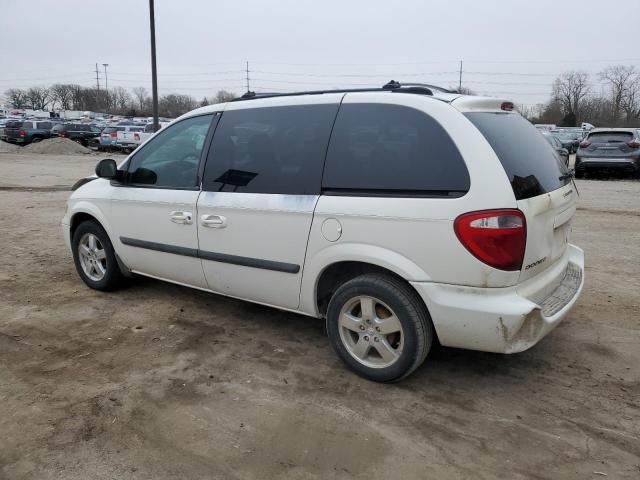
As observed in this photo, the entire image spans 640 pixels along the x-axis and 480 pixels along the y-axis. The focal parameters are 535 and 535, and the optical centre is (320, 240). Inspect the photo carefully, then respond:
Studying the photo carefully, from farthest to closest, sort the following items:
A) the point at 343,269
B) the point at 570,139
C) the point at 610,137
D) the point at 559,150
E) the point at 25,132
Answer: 1. the point at 570,139
2. the point at 25,132
3. the point at 610,137
4. the point at 559,150
5. the point at 343,269

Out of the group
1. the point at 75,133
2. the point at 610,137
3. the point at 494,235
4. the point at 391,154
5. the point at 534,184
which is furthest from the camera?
the point at 75,133

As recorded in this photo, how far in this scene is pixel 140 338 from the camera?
415 cm

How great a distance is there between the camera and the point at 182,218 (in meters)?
4.19

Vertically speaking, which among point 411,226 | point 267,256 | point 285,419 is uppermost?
point 411,226

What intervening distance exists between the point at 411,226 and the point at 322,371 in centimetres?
122

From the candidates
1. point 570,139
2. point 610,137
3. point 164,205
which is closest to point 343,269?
point 164,205

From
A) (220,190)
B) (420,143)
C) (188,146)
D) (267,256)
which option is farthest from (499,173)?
(188,146)

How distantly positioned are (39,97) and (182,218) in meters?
122

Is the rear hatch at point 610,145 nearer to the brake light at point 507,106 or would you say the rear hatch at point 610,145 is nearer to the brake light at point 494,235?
the brake light at point 507,106

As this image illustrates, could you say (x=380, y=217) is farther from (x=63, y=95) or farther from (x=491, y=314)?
(x=63, y=95)

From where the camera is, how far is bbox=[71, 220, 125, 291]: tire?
501cm

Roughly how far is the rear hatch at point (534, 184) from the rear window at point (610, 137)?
14823 millimetres

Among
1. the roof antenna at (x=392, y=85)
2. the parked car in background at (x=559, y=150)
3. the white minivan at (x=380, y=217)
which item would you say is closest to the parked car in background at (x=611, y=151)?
the parked car in background at (x=559, y=150)

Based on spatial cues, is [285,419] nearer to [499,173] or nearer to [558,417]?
[558,417]
